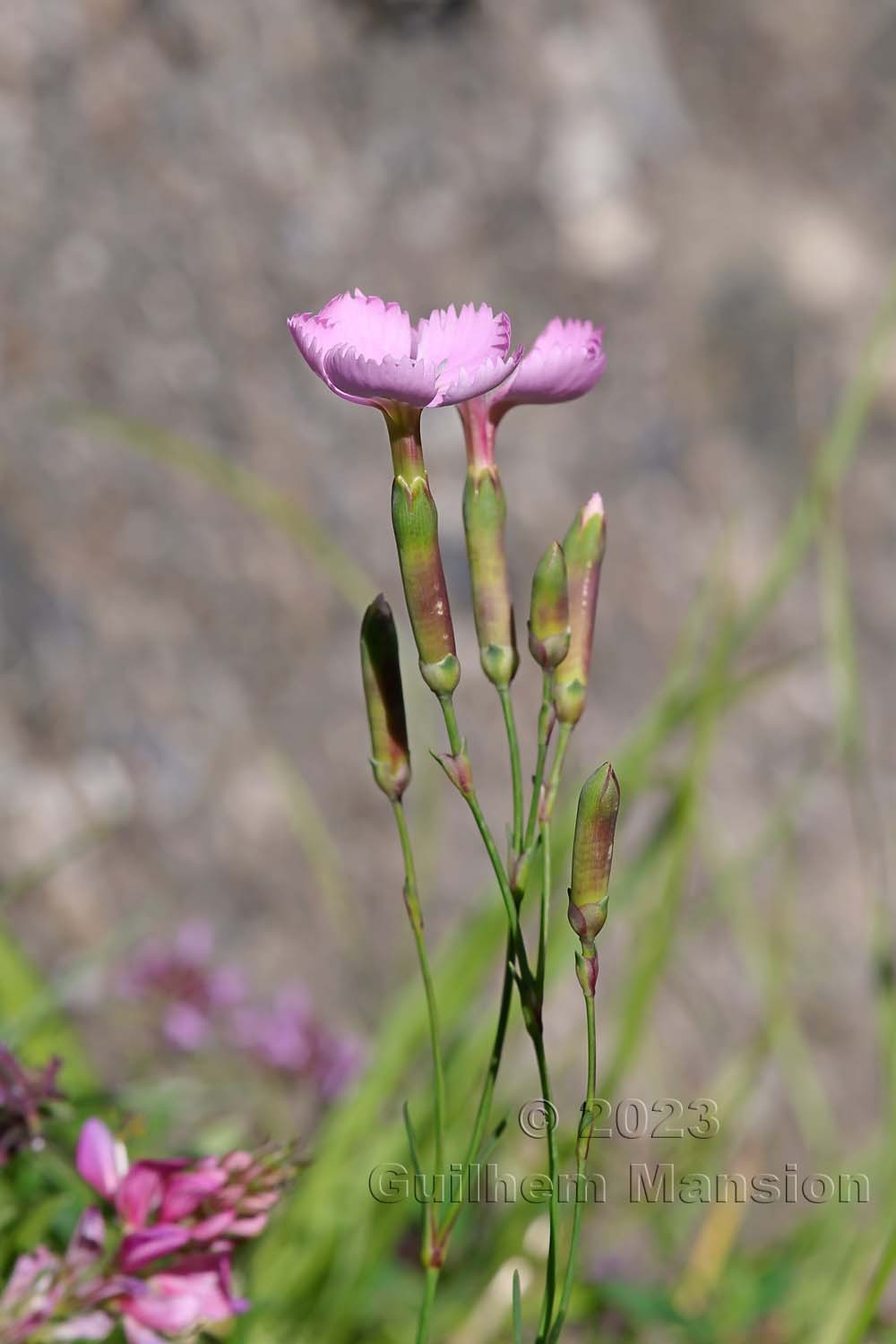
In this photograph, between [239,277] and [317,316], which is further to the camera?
[239,277]

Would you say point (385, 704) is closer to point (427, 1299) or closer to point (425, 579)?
point (425, 579)

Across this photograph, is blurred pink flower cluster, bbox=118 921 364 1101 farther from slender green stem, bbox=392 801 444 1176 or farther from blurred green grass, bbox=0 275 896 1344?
slender green stem, bbox=392 801 444 1176

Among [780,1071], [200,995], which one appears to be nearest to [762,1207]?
[780,1071]

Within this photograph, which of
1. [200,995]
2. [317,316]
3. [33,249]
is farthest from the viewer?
[33,249]

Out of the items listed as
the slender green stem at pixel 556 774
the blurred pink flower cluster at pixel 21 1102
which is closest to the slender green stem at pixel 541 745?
the slender green stem at pixel 556 774

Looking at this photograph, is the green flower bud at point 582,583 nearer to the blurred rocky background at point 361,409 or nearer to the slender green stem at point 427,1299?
the slender green stem at point 427,1299

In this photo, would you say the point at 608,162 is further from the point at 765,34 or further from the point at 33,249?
the point at 33,249

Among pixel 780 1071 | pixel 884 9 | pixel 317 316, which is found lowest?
pixel 780 1071

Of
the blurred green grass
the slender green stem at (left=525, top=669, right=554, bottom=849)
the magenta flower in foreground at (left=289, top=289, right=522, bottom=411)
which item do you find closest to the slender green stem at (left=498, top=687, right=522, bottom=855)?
the slender green stem at (left=525, top=669, right=554, bottom=849)
